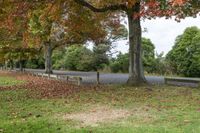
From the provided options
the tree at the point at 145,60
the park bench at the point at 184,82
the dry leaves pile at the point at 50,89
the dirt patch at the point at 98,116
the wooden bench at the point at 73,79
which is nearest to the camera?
the dirt patch at the point at 98,116

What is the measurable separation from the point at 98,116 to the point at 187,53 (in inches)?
1089

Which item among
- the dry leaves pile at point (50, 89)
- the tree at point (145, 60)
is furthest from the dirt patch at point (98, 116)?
the tree at point (145, 60)

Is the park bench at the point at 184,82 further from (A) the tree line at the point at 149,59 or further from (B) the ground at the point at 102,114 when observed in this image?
(A) the tree line at the point at 149,59

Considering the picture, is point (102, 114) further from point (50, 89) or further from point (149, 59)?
point (149, 59)

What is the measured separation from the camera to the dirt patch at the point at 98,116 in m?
12.1

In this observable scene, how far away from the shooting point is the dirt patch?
39.8ft

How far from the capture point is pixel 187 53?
1547 inches

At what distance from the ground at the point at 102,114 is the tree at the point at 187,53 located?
1983 cm

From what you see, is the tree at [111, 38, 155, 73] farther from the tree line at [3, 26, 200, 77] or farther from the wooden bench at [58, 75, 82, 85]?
the wooden bench at [58, 75, 82, 85]

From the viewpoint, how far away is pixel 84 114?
44.3ft

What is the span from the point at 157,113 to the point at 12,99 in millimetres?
7616

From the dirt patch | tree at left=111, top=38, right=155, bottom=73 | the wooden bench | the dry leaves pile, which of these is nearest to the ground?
the dirt patch

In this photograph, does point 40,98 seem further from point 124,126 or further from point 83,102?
point 124,126

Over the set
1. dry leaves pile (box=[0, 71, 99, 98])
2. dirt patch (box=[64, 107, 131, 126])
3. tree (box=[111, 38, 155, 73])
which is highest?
tree (box=[111, 38, 155, 73])
